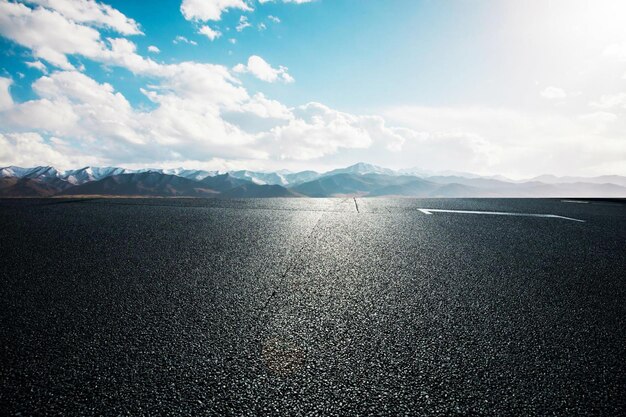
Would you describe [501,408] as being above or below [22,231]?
below

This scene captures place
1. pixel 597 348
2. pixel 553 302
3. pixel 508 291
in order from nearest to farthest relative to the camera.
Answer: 1. pixel 597 348
2. pixel 553 302
3. pixel 508 291

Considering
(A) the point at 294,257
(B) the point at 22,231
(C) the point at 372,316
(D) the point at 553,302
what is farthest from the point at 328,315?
(B) the point at 22,231

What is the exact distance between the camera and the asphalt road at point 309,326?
4.95ft

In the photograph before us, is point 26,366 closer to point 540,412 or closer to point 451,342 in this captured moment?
point 451,342

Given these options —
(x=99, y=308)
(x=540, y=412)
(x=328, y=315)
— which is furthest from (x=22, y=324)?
(x=540, y=412)

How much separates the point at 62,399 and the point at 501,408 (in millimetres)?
2074

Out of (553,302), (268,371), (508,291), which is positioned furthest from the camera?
(508,291)

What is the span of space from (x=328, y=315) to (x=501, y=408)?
1.17m

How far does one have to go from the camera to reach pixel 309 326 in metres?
2.17

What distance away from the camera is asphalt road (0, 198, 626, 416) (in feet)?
4.95

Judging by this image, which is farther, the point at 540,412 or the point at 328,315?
the point at 328,315

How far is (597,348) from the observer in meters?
1.95

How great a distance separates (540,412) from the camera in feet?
4.70

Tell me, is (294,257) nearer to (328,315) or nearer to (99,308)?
(328,315)
